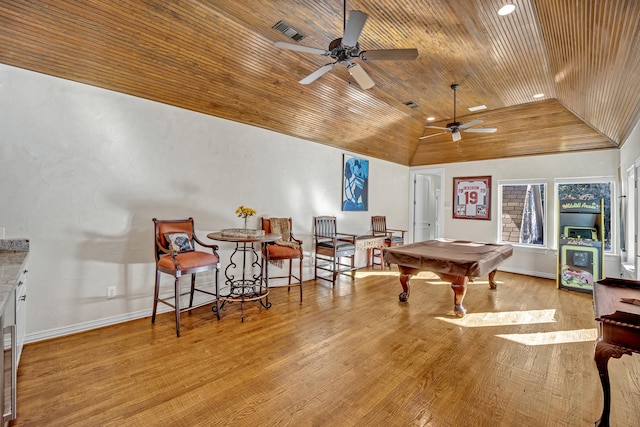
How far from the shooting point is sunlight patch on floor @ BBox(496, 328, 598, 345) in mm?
2883

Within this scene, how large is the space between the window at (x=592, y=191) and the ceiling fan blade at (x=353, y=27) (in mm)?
5256

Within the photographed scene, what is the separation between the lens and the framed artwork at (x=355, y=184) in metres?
5.87

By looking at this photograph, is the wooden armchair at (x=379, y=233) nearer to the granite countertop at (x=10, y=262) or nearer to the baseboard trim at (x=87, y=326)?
the baseboard trim at (x=87, y=326)

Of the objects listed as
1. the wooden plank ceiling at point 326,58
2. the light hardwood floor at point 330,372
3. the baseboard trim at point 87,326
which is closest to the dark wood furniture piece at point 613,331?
the light hardwood floor at point 330,372

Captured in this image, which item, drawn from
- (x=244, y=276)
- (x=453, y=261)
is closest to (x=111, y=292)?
(x=244, y=276)

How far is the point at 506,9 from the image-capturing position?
2449mm

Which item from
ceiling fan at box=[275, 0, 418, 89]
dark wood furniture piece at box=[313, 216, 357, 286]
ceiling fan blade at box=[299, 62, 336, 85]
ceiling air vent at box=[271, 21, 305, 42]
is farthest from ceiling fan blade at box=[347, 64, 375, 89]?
dark wood furniture piece at box=[313, 216, 357, 286]

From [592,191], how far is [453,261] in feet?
13.1

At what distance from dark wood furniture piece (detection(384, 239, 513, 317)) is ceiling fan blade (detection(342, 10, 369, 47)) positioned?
2.44 metres

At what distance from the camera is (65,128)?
2834mm

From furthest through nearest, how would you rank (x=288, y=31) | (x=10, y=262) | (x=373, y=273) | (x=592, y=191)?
(x=373, y=273) → (x=592, y=191) → (x=288, y=31) → (x=10, y=262)

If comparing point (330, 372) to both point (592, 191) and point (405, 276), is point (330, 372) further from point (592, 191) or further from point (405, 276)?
point (592, 191)

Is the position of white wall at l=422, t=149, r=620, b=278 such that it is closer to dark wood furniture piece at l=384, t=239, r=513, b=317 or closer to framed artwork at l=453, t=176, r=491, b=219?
framed artwork at l=453, t=176, r=491, b=219

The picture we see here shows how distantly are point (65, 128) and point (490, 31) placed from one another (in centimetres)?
417
